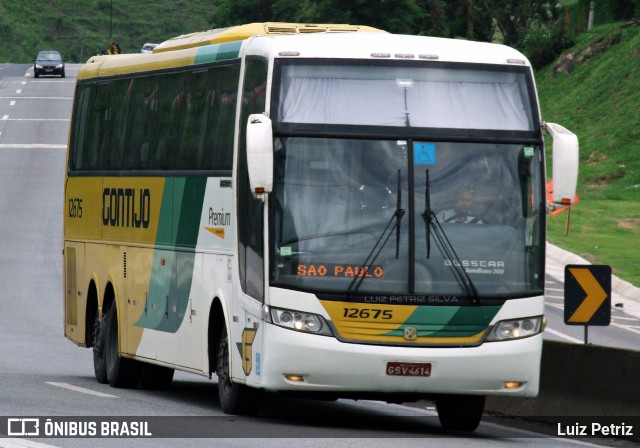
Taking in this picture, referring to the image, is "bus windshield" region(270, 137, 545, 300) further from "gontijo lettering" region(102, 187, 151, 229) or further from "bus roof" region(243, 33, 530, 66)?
"gontijo lettering" region(102, 187, 151, 229)

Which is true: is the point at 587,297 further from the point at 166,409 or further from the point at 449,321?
the point at 166,409

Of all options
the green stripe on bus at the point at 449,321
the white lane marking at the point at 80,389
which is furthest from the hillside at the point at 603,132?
the green stripe on bus at the point at 449,321

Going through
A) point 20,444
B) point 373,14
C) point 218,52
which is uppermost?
point 218,52

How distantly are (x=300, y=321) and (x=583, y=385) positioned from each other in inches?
142

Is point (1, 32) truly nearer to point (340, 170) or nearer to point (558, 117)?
point (558, 117)

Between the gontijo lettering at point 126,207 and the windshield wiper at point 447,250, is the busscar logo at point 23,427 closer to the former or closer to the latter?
the windshield wiper at point 447,250

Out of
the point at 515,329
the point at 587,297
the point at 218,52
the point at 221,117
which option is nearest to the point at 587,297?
the point at 587,297

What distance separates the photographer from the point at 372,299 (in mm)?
13008

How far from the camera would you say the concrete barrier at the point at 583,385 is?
14477 mm

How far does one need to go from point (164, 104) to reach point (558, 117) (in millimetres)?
46457

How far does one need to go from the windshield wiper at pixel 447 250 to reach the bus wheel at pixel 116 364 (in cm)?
605

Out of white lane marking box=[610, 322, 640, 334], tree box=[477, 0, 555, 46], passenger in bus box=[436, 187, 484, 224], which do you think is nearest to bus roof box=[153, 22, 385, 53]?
passenger in bus box=[436, 187, 484, 224]

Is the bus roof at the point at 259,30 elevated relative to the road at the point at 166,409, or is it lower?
elevated

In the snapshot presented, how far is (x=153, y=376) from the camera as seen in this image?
18281mm
